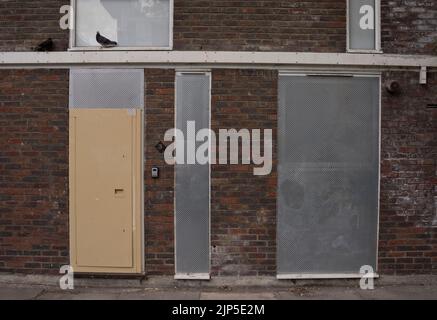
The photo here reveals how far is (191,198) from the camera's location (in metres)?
5.68

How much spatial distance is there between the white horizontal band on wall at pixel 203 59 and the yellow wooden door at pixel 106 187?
69cm

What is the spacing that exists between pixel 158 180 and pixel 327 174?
91.8 inches

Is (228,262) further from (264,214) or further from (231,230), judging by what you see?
(264,214)

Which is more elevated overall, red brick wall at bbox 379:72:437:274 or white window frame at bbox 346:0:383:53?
white window frame at bbox 346:0:383:53

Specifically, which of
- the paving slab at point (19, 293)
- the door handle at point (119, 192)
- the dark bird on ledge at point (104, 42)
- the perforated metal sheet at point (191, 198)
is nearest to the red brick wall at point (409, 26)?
the perforated metal sheet at point (191, 198)

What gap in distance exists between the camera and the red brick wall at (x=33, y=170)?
571 centimetres

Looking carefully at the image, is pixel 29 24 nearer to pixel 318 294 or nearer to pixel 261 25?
pixel 261 25

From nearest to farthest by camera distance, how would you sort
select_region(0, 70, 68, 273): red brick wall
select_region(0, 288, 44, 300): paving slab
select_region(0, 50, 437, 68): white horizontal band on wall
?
select_region(0, 288, 44, 300): paving slab
select_region(0, 50, 437, 68): white horizontal band on wall
select_region(0, 70, 68, 273): red brick wall

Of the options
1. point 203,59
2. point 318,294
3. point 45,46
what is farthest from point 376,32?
point 45,46

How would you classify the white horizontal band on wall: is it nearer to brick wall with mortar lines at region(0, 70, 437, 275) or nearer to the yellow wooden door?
brick wall with mortar lines at region(0, 70, 437, 275)

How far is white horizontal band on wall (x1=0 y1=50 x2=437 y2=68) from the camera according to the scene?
18.3ft

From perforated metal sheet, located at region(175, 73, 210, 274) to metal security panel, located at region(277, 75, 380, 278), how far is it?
1031 mm

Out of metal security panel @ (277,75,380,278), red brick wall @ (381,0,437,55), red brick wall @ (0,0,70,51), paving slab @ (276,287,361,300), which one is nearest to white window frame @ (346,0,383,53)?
red brick wall @ (381,0,437,55)

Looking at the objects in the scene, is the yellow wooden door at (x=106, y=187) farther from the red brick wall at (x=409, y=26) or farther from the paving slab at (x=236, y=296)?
the red brick wall at (x=409, y=26)
